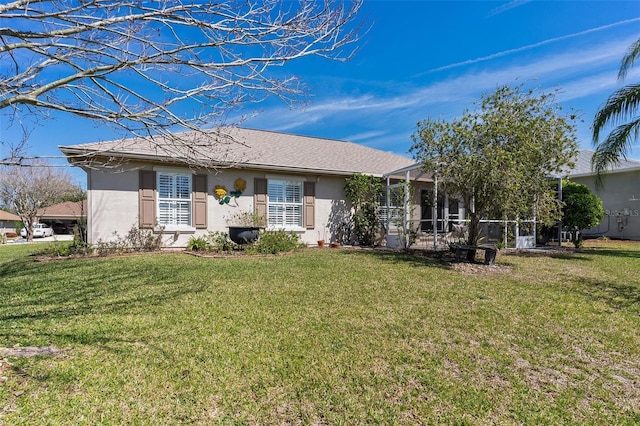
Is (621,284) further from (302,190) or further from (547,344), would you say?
(302,190)

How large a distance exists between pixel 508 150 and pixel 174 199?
9.73 metres

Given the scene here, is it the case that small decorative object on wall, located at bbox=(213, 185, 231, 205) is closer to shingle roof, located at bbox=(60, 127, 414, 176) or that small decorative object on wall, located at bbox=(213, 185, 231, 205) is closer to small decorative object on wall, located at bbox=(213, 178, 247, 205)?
small decorative object on wall, located at bbox=(213, 178, 247, 205)

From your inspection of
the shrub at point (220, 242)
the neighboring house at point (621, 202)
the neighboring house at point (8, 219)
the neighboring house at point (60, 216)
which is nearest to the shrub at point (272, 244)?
the shrub at point (220, 242)

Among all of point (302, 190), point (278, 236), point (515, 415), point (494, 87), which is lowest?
point (515, 415)

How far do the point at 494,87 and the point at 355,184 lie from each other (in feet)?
19.6

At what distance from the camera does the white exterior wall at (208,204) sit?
33.9 ft

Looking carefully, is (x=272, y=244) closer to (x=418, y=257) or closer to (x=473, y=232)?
(x=418, y=257)

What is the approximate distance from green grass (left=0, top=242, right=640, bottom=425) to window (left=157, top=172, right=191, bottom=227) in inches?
174

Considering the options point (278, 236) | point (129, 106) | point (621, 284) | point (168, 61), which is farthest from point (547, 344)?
point (278, 236)

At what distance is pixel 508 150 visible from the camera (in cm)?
801

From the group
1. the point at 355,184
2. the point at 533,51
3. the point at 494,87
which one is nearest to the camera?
the point at 494,87

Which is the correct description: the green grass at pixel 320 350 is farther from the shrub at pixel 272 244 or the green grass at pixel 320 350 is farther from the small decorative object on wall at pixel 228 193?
the small decorative object on wall at pixel 228 193

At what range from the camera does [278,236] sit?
11336mm

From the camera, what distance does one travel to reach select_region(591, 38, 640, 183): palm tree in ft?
35.1
